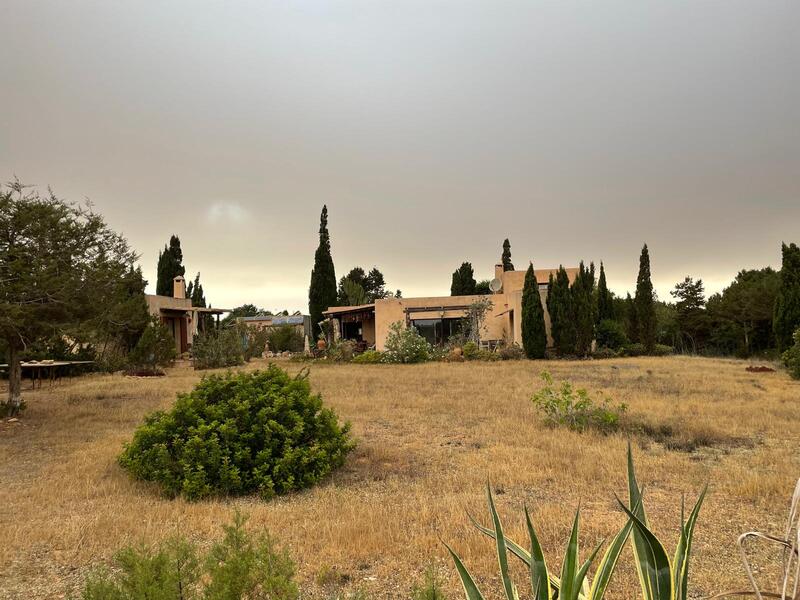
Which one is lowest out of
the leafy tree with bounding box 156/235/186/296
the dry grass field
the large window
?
the dry grass field

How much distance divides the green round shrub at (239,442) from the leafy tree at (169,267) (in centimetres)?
3323

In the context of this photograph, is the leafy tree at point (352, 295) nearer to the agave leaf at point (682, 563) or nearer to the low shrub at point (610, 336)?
the low shrub at point (610, 336)

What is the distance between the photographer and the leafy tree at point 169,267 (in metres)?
36.5

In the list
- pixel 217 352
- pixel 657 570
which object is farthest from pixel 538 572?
pixel 217 352

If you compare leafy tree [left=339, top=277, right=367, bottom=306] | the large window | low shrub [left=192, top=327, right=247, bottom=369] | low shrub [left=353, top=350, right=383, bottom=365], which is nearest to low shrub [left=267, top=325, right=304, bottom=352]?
the large window

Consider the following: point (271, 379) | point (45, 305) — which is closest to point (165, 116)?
point (45, 305)

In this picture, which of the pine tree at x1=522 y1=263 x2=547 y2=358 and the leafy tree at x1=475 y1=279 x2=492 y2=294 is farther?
the leafy tree at x1=475 y1=279 x2=492 y2=294

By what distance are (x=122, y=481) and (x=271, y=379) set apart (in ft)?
6.26

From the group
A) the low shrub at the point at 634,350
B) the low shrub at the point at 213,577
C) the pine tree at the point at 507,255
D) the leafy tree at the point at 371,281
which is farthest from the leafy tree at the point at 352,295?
the low shrub at the point at 213,577

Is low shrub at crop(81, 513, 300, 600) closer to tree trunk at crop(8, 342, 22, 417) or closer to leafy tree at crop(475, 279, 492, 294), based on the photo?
tree trunk at crop(8, 342, 22, 417)

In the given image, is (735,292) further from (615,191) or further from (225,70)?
(225,70)

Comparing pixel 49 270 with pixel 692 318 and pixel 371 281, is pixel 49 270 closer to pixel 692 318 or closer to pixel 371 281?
pixel 692 318

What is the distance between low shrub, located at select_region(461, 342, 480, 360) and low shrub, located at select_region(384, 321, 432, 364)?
5.19ft

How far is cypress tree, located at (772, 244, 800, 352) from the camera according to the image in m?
19.4
